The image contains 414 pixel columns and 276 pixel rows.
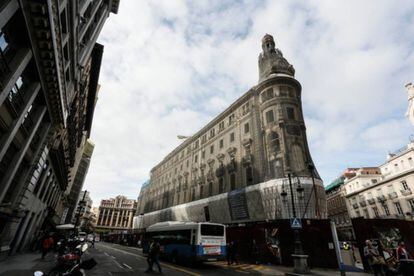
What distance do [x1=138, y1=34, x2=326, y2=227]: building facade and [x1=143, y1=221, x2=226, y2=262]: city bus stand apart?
8.26m

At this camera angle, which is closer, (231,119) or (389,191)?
(231,119)

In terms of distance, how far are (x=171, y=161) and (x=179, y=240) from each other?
41419 mm

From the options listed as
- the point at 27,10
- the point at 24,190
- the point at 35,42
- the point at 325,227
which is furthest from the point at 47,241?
the point at 325,227

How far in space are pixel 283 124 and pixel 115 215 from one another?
134m

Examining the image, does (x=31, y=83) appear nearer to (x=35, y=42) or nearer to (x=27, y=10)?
(x=35, y=42)

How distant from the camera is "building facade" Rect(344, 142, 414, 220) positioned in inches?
1564

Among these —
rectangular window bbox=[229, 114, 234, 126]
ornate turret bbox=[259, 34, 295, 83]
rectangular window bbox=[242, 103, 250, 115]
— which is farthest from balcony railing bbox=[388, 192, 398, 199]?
rectangular window bbox=[229, 114, 234, 126]

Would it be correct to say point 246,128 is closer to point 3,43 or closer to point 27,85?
point 27,85

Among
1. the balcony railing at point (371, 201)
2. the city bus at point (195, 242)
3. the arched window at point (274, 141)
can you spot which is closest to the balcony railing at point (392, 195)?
the balcony railing at point (371, 201)

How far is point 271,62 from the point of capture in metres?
36.7

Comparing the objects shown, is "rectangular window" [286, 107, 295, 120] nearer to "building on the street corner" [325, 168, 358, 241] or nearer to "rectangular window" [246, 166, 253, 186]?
"rectangular window" [246, 166, 253, 186]

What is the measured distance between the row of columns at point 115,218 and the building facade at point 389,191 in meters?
121

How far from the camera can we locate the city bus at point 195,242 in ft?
48.8

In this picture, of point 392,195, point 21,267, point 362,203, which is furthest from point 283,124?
point 362,203
